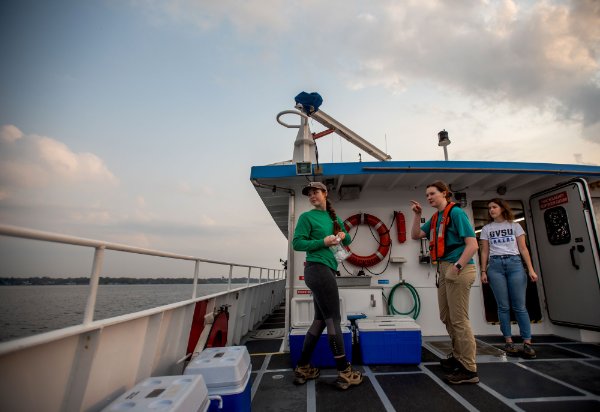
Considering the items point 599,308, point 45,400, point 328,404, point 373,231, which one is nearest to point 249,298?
point 373,231

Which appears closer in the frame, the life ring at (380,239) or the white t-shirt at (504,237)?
the white t-shirt at (504,237)

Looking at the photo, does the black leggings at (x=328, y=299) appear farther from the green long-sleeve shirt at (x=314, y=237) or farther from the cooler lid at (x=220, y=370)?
the cooler lid at (x=220, y=370)

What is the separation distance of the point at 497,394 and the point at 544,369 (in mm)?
856

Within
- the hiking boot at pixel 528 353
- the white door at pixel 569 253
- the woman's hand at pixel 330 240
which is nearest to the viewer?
the woman's hand at pixel 330 240

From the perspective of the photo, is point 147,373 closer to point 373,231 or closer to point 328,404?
point 328,404

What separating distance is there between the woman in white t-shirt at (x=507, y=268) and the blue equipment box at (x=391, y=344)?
1.02 meters

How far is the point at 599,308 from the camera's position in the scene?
3238 millimetres

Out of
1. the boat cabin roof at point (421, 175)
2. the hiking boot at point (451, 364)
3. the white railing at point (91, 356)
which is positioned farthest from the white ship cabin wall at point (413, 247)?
the white railing at point (91, 356)

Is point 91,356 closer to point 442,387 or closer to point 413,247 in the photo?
point 442,387

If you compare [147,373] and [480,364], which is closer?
[147,373]

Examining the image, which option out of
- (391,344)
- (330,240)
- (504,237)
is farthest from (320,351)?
(504,237)

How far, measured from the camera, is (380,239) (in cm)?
397

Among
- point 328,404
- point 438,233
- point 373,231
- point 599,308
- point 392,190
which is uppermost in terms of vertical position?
point 392,190

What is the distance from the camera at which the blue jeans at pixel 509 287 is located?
9.48 ft
